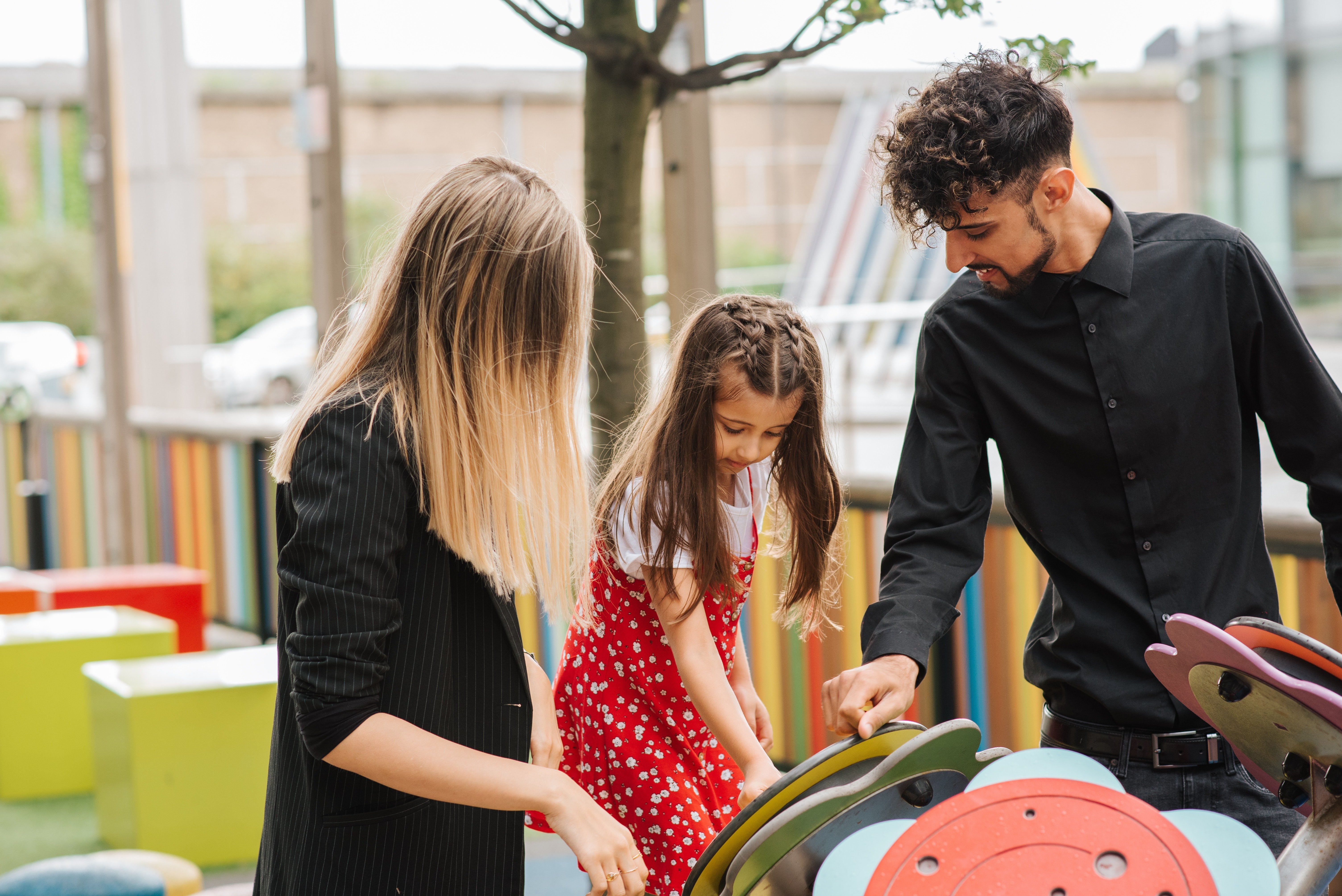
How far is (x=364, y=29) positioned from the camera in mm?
7250

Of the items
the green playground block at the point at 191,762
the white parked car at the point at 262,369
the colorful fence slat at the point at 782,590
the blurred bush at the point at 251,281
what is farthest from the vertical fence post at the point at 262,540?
the blurred bush at the point at 251,281

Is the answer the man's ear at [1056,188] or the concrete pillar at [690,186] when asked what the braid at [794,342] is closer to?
the man's ear at [1056,188]

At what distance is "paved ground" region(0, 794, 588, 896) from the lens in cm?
339

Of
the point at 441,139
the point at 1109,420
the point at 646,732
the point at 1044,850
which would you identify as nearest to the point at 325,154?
the point at 646,732

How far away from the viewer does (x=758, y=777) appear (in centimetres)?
179

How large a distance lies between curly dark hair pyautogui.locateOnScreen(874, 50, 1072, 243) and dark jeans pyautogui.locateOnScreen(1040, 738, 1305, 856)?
732mm

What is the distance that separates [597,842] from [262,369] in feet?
60.0

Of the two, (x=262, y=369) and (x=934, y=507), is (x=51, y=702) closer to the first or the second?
(x=934, y=507)

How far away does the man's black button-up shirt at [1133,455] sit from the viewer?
65.0 inches

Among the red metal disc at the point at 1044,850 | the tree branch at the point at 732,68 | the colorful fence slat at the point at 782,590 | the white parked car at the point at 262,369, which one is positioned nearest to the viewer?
the red metal disc at the point at 1044,850

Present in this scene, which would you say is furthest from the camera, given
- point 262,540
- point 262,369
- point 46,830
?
point 262,369

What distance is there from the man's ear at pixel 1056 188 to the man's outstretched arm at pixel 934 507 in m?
0.23

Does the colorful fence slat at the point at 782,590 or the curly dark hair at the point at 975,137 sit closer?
the curly dark hair at the point at 975,137

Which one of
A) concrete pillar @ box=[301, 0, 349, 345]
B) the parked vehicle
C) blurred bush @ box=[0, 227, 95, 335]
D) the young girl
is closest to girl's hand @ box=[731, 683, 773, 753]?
the young girl
